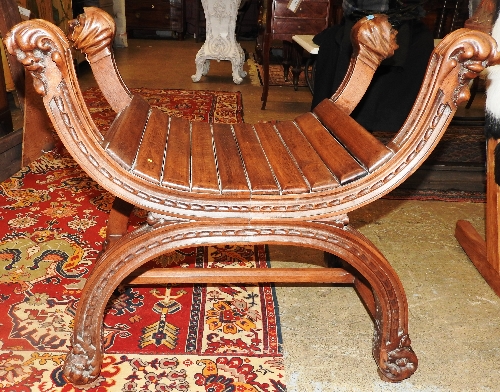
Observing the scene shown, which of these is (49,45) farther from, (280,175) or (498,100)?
(498,100)

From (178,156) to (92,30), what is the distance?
46 cm

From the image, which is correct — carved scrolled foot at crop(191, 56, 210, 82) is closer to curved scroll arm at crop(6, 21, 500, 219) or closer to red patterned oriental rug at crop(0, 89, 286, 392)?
red patterned oriental rug at crop(0, 89, 286, 392)

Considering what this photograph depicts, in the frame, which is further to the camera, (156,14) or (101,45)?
(156,14)

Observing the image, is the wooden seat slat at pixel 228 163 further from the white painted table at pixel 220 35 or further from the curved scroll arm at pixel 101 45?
the white painted table at pixel 220 35

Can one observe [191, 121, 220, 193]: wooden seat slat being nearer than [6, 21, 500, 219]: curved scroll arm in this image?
No

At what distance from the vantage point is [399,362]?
4.57 ft

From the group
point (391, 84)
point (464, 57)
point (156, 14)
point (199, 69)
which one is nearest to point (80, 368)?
point (464, 57)

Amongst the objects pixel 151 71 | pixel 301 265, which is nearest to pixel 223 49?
pixel 151 71

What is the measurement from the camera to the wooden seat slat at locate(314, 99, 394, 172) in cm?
128

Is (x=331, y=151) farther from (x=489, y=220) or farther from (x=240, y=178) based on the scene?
(x=489, y=220)

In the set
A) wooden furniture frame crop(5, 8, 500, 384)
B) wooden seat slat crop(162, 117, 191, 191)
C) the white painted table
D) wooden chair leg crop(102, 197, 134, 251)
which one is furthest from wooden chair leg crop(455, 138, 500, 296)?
the white painted table

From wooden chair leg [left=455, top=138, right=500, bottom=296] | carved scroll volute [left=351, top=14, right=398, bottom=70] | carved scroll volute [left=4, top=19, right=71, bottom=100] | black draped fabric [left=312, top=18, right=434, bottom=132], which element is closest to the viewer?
carved scroll volute [left=4, top=19, right=71, bottom=100]

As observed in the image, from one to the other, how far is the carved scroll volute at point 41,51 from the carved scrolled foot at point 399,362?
105 cm

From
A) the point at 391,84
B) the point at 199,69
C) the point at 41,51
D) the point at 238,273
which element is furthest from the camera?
the point at 199,69
